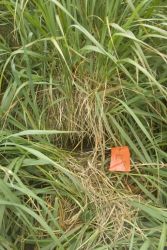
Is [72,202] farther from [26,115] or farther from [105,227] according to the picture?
[26,115]

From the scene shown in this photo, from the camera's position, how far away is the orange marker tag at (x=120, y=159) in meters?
1.79

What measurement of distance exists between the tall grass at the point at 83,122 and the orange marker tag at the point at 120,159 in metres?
0.03

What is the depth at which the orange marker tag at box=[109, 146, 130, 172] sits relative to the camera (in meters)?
1.79

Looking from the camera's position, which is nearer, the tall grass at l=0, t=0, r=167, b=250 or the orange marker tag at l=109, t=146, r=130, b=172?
the tall grass at l=0, t=0, r=167, b=250

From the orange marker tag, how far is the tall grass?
0.03 meters

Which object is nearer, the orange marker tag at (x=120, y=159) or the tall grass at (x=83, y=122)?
the tall grass at (x=83, y=122)

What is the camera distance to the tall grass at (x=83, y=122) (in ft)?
5.49

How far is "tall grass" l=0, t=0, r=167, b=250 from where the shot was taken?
1.67m

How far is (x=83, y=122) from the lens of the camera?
183cm

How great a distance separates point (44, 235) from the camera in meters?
1.67

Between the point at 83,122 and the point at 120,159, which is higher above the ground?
the point at 83,122

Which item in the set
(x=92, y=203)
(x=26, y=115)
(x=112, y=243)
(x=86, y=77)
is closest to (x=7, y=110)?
(x=26, y=115)

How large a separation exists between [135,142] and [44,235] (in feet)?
1.48

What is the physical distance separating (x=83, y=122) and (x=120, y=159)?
18 cm
